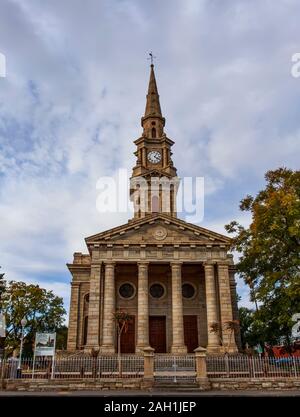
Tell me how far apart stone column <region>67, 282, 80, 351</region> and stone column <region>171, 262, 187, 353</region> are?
9375 mm

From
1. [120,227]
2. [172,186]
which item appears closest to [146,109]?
[172,186]

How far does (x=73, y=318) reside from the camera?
114 ft

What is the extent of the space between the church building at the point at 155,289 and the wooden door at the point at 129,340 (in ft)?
0.26

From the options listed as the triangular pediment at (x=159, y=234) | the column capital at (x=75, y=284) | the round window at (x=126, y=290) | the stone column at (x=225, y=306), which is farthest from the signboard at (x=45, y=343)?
the column capital at (x=75, y=284)

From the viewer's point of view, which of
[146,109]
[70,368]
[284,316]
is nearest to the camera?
[284,316]

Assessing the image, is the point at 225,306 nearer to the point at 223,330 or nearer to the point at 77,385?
the point at 223,330

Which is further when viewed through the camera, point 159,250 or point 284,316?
point 159,250

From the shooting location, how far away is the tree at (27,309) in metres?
40.2

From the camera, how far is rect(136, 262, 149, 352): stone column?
98.1 feet

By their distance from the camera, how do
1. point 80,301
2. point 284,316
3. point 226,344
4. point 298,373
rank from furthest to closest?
point 80,301 < point 226,344 < point 284,316 < point 298,373

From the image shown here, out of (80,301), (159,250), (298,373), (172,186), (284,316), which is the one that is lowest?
(298,373)

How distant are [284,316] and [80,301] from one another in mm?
19867
